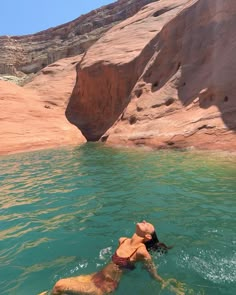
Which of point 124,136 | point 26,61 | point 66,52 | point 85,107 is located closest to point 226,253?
point 124,136

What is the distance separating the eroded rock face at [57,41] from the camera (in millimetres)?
54562

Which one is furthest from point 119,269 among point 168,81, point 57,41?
point 57,41

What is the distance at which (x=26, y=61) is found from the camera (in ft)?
195

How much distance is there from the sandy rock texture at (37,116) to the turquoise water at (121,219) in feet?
31.7

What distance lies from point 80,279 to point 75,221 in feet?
8.89

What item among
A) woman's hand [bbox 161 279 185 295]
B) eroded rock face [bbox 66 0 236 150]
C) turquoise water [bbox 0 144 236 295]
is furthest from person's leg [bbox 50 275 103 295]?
eroded rock face [bbox 66 0 236 150]

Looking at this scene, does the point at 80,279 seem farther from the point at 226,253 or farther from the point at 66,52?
the point at 66,52

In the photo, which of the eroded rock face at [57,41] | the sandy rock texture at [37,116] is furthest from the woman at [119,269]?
the eroded rock face at [57,41]

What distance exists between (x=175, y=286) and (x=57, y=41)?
62975mm

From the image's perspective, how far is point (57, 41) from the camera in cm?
6347

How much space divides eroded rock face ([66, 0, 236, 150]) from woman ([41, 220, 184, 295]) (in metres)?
8.38

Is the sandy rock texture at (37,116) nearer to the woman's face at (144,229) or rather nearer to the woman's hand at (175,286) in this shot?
the woman's face at (144,229)

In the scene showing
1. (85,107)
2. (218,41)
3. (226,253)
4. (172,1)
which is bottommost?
(226,253)

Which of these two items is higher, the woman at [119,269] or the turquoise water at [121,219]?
the woman at [119,269]
